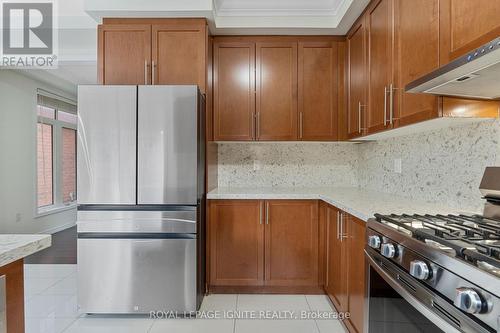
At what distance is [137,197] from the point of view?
2.18 meters

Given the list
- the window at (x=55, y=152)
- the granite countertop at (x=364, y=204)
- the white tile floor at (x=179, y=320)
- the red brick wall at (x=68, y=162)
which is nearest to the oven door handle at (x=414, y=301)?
the granite countertop at (x=364, y=204)

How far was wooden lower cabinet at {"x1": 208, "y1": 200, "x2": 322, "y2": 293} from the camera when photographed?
2590mm

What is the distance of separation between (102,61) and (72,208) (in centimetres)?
412

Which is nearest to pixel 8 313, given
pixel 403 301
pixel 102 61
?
pixel 403 301

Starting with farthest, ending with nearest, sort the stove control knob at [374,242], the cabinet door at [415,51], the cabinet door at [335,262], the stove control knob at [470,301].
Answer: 1. the cabinet door at [335,262]
2. the cabinet door at [415,51]
3. the stove control knob at [374,242]
4. the stove control knob at [470,301]

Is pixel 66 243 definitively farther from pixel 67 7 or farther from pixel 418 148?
pixel 418 148

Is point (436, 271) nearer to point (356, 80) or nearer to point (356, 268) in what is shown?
point (356, 268)

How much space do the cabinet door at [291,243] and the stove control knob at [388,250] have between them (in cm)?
137

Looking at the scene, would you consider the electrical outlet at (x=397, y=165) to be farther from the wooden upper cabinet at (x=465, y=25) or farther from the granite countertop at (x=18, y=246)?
the granite countertop at (x=18, y=246)

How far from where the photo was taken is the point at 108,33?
2545mm

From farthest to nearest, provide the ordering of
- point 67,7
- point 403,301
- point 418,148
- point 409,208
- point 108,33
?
1. point 67,7
2. point 108,33
3. point 418,148
4. point 409,208
5. point 403,301

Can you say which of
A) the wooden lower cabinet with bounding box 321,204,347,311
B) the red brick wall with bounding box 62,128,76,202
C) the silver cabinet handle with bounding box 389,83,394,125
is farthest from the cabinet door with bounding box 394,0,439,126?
the red brick wall with bounding box 62,128,76,202

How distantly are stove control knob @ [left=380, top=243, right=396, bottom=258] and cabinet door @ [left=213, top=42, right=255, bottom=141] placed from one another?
1839 mm

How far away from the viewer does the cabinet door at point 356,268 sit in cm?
168
